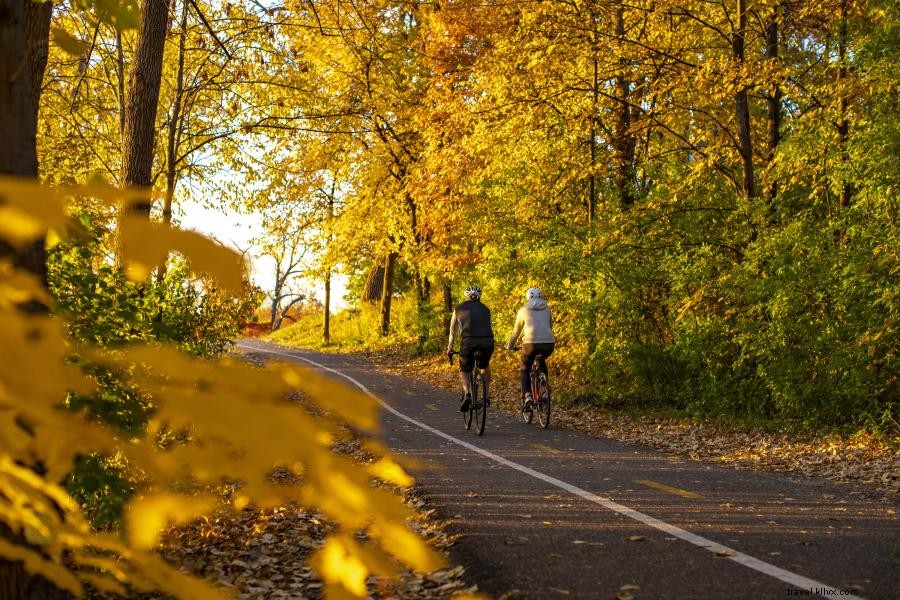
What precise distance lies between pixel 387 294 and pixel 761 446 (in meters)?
22.6

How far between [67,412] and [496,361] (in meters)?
21.4

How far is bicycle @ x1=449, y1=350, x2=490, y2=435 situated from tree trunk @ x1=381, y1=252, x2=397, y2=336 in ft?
62.9

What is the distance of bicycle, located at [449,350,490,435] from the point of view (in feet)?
39.0

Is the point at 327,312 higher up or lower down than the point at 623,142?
lower down

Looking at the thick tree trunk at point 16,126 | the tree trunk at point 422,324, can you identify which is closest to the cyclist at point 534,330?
the thick tree trunk at point 16,126

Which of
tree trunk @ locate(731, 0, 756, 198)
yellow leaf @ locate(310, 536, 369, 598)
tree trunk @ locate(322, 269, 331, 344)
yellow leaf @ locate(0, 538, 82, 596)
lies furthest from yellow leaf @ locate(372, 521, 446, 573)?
tree trunk @ locate(322, 269, 331, 344)

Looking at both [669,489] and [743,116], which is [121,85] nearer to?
[669,489]

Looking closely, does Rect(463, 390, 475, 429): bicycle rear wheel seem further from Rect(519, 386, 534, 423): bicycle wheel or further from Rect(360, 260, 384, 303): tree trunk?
Rect(360, 260, 384, 303): tree trunk

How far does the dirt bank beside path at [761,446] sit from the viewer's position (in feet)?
28.8

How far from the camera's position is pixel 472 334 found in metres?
12.4

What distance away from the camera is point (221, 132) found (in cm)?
1474

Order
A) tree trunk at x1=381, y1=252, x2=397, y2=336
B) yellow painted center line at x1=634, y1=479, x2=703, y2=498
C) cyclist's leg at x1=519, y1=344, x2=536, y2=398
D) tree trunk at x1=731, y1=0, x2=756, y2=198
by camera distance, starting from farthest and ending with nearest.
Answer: tree trunk at x1=381, y1=252, x2=397, y2=336 → tree trunk at x1=731, y1=0, x2=756, y2=198 → cyclist's leg at x1=519, y1=344, x2=536, y2=398 → yellow painted center line at x1=634, y1=479, x2=703, y2=498

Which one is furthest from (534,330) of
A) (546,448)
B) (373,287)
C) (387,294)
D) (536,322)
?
(373,287)

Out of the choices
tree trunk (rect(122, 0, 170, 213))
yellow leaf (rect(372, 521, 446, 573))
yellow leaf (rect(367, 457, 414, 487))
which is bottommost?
yellow leaf (rect(372, 521, 446, 573))
